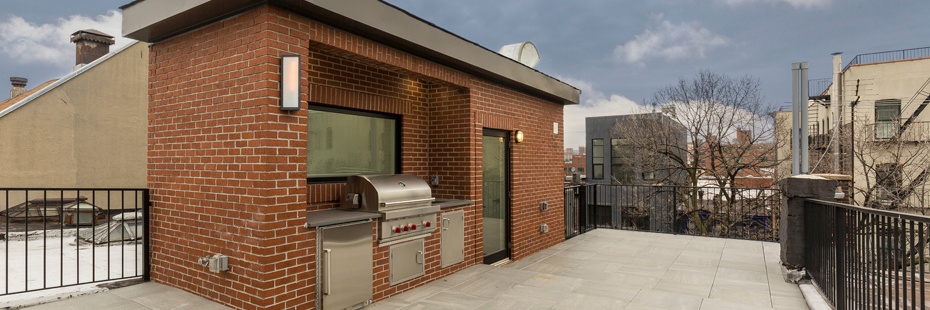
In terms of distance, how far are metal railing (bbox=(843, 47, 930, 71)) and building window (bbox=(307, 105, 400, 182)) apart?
20.1 meters

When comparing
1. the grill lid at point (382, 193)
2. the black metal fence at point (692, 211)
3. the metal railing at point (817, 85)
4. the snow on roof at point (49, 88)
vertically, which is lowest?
the black metal fence at point (692, 211)

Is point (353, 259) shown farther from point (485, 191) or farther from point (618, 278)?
point (618, 278)

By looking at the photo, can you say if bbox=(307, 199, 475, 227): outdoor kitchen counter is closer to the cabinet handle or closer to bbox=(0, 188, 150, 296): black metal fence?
the cabinet handle

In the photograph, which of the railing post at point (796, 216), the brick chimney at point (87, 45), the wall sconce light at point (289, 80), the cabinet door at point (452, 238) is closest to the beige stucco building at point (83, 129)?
the brick chimney at point (87, 45)

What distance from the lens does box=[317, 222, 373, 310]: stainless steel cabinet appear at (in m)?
3.40

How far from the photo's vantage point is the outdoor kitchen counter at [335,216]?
3.30m

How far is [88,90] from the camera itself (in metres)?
10.4

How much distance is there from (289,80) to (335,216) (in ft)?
3.82

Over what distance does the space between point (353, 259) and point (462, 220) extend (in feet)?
5.51

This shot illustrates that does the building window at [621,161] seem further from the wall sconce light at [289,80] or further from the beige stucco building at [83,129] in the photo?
the wall sconce light at [289,80]

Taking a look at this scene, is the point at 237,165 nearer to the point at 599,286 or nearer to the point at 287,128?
the point at 287,128

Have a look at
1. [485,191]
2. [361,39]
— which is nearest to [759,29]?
[485,191]

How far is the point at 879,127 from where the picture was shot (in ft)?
50.1

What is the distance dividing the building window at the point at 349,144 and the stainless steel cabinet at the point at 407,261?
36.5 inches
